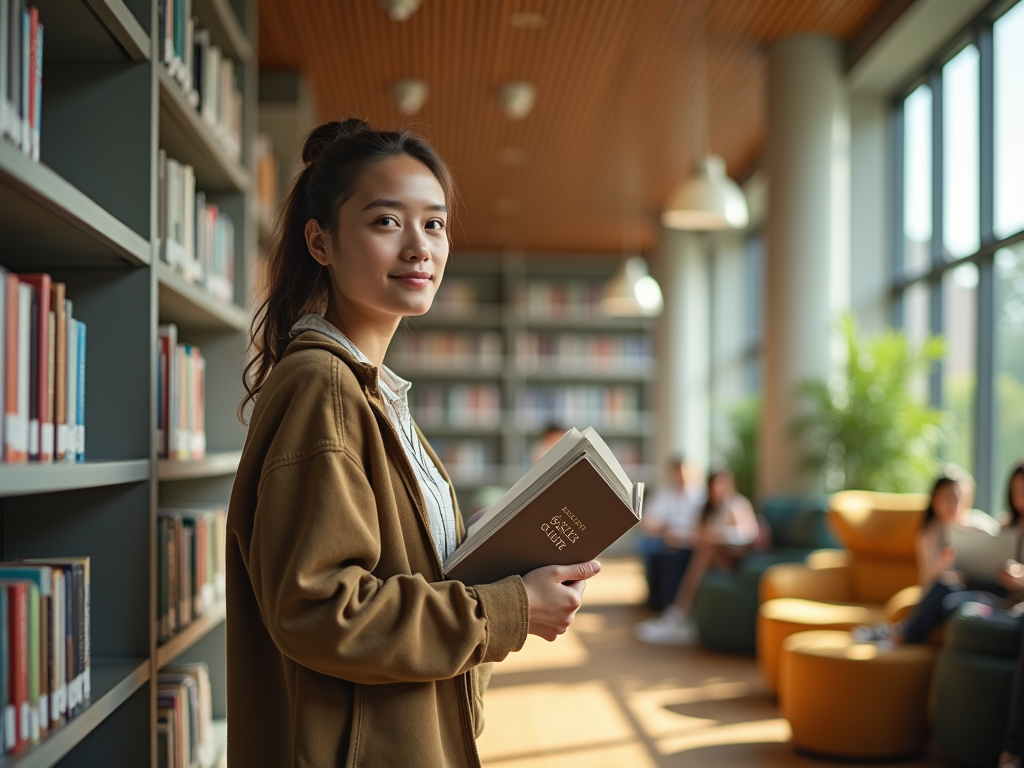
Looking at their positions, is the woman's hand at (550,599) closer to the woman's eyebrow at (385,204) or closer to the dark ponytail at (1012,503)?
the woman's eyebrow at (385,204)

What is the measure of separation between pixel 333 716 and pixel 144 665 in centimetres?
76

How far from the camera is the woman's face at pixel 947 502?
14.6ft

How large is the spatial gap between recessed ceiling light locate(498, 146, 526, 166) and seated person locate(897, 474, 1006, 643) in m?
4.78

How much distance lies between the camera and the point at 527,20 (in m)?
5.57

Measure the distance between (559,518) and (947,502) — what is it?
3656 mm

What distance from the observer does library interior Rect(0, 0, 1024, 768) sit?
1.41 metres

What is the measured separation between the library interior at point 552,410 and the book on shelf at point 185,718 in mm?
13

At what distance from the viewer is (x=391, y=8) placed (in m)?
4.97

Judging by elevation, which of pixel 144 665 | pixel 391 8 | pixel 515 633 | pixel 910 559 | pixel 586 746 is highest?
pixel 391 8

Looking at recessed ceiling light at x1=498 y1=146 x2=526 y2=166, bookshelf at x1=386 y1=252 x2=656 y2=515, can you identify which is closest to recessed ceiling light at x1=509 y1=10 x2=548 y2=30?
recessed ceiling light at x1=498 y1=146 x2=526 y2=166

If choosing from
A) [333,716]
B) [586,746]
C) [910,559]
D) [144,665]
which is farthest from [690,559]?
[333,716]

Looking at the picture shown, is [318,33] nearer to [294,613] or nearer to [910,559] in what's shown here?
[910,559]

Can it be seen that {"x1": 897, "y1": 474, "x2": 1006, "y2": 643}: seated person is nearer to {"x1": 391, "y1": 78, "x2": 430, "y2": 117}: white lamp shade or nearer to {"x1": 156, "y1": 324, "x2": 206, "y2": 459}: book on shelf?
{"x1": 156, "y1": 324, "x2": 206, "y2": 459}: book on shelf

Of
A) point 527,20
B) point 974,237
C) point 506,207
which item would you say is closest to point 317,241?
point 527,20
